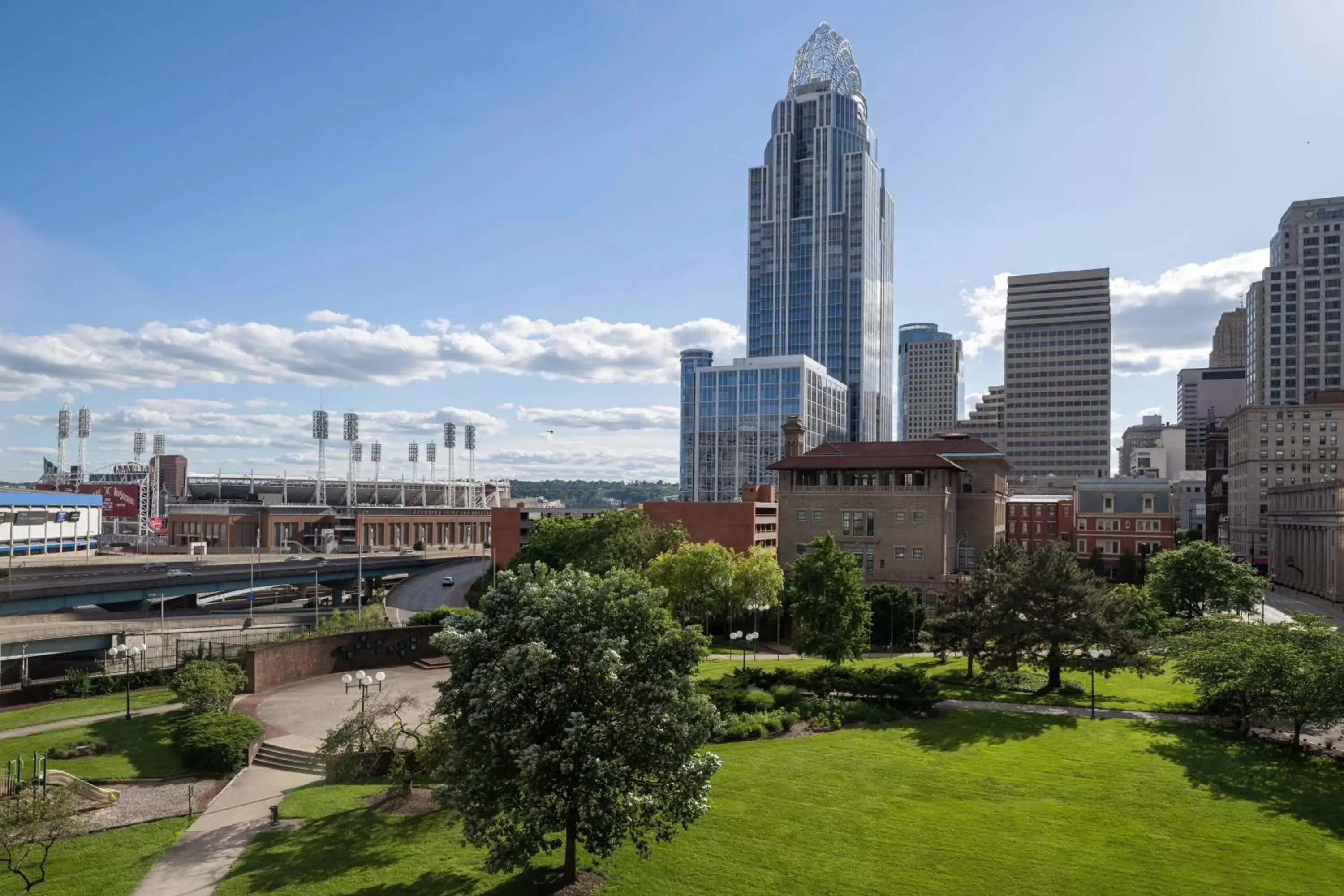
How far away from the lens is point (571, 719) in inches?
778

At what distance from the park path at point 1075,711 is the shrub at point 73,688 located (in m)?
49.7

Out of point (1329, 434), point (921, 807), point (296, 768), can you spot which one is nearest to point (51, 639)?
point (296, 768)

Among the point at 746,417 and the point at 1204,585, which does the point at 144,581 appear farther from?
the point at 746,417

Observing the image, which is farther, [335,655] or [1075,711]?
[335,655]

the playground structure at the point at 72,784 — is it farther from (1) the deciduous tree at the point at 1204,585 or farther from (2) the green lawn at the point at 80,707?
(1) the deciduous tree at the point at 1204,585

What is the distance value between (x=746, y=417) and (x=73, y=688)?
140412 millimetres

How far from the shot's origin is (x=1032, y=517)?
117 metres

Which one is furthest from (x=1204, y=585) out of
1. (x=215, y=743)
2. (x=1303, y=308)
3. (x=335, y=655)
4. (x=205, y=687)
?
(x=1303, y=308)

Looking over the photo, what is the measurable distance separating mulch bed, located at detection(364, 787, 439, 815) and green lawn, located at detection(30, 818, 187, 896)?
20.8 feet

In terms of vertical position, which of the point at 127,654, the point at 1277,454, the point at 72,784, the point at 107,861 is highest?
the point at 1277,454

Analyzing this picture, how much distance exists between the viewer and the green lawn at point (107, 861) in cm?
2412

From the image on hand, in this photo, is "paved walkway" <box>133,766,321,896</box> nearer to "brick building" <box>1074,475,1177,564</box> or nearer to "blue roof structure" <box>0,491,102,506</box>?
"brick building" <box>1074,475,1177,564</box>

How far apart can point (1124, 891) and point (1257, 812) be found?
9216mm

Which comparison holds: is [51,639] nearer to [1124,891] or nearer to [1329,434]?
[1124,891]
